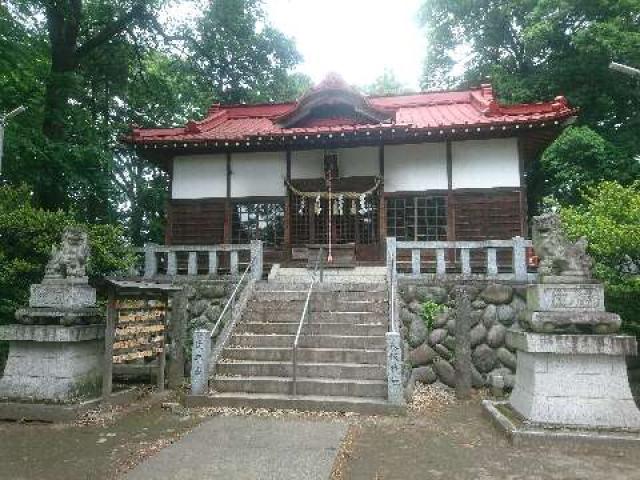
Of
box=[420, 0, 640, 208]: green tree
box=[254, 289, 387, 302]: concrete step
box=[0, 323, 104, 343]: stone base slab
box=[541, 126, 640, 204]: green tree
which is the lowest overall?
box=[0, 323, 104, 343]: stone base slab

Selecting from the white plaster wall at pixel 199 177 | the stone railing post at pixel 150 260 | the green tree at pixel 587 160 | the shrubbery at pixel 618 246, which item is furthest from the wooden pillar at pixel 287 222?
the green tree at pixel 587 160

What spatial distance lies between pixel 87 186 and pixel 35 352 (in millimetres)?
10449

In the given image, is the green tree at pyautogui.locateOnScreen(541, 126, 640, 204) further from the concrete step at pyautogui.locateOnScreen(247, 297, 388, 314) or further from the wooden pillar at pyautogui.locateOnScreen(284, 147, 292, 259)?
the concrete step at pyautogui.locateOnScreen(247, 297, 388, 314)

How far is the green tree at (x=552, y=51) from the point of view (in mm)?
20406

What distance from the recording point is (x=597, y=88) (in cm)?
2278

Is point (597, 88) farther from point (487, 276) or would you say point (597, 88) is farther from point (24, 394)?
point (24, 394)

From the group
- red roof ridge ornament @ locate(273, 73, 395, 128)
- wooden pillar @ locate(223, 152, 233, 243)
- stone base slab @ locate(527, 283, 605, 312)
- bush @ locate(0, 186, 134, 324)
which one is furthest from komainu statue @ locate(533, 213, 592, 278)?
wooden pillar @ locate(223, 152, 233, 243)

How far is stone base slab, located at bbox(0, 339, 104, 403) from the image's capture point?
836 centimetres

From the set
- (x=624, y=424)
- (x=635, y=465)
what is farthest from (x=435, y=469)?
(x=624, y=424)

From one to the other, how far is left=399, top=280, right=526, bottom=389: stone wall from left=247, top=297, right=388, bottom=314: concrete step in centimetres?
76

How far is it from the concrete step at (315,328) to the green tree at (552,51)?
15.4 m

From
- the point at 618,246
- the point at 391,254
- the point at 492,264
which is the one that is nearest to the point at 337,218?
the point at 391,254

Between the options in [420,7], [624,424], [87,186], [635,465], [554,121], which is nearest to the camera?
[635,465]

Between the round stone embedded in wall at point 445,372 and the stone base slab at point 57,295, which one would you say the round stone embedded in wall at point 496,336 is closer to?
the round stone embedded in wall at point 445,372
